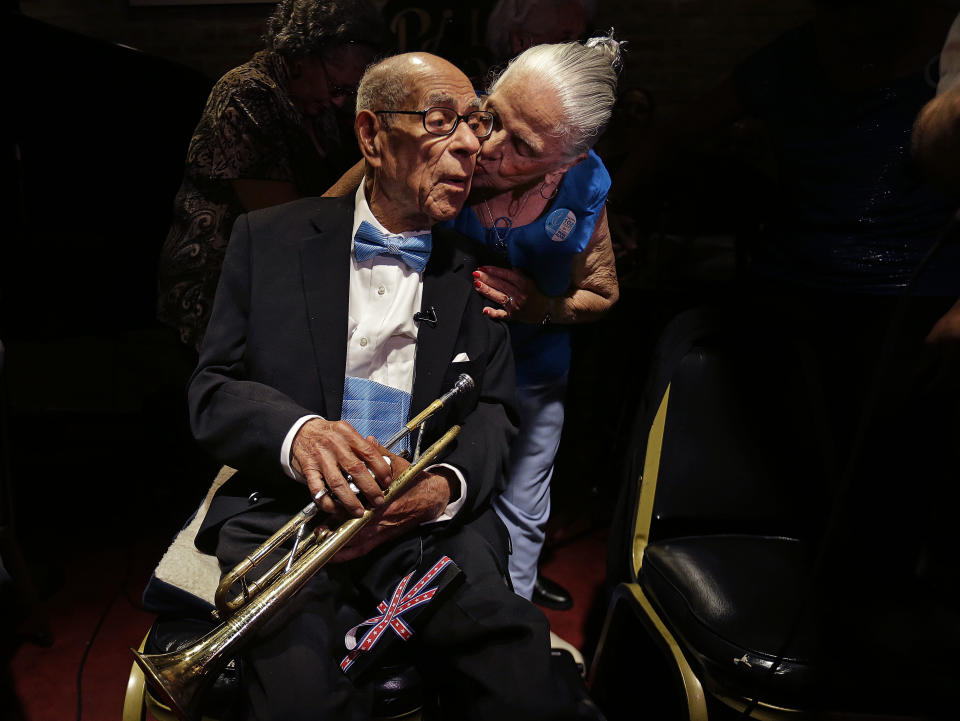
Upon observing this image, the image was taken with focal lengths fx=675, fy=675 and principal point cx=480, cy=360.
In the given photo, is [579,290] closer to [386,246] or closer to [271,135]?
[386,246]

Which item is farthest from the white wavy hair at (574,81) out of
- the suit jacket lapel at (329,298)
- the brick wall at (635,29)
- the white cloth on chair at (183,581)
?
the brick wall at (635,29)

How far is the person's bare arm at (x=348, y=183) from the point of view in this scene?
164 centimetres

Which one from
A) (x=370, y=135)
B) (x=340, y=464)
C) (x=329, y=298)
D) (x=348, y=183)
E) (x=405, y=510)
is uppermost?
(x=370, y=135)

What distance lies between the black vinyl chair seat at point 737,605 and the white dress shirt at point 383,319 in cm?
61

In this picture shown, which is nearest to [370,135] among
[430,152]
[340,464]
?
[430,152]

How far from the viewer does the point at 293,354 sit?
4.64 feet

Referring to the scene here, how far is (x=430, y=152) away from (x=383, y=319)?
0.36 m

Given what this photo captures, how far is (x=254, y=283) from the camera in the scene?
55.7 inches

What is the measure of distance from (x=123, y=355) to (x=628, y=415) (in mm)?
3405

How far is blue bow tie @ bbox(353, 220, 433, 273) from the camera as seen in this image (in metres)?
1.46

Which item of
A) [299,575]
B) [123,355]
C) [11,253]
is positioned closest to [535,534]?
[299,575]

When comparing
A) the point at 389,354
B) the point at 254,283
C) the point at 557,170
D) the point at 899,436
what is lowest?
the point at 899,436

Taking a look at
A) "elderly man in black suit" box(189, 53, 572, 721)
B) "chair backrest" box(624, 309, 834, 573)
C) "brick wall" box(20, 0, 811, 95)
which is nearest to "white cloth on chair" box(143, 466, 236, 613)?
"elderly man in black suit" box(189, 53, 572, 721)

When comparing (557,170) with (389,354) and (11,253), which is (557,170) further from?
(11,253)
